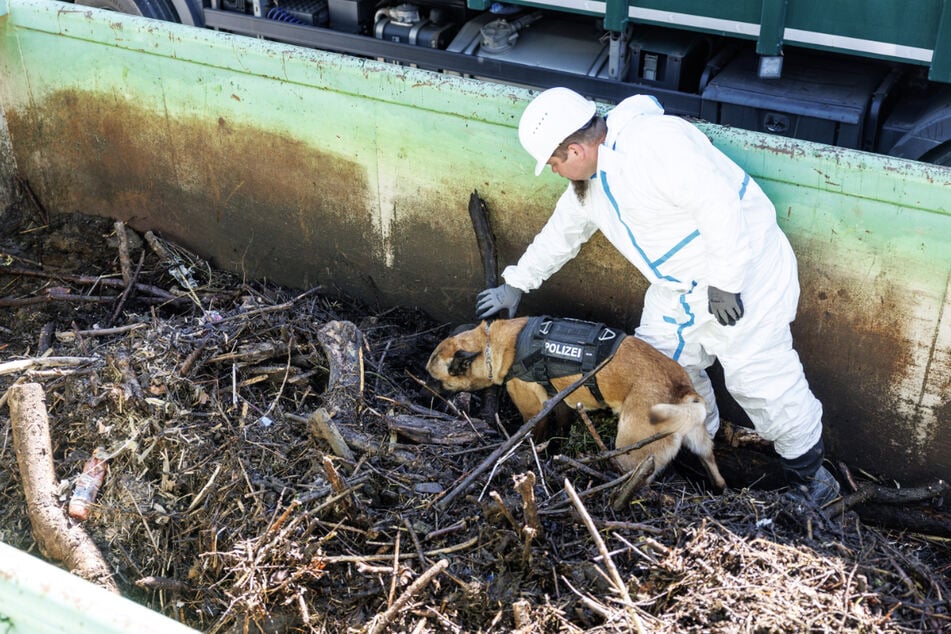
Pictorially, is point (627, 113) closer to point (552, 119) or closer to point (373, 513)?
point (552, 119)

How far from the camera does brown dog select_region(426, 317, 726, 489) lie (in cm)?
428

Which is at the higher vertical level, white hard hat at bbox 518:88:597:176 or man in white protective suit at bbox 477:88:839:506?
white hard hat at bbox 518:88:597:176

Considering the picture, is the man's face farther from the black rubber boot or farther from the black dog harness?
the black rubber boot

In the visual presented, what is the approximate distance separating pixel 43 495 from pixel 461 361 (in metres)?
2.11

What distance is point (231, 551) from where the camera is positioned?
399 cm

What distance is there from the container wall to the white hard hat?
0.61 metres

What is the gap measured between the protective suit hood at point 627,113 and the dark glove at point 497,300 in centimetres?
116

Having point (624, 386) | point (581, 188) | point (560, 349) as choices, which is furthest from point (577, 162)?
point (624, 386)

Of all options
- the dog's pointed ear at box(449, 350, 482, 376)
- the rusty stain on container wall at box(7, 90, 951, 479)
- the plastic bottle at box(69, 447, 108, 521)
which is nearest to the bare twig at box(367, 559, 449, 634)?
the dog's pointed ear at box(449, 350, 482, 376)

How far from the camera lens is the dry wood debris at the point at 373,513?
362cm

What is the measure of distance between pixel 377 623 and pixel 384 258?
8.76 feet

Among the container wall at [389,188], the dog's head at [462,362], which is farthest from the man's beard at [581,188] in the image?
the dog's head at [462,362]

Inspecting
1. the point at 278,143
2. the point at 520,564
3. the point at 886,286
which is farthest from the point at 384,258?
the point at 886,286

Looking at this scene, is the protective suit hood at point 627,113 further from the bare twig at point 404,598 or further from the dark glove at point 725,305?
the bare twig at point 404,598
